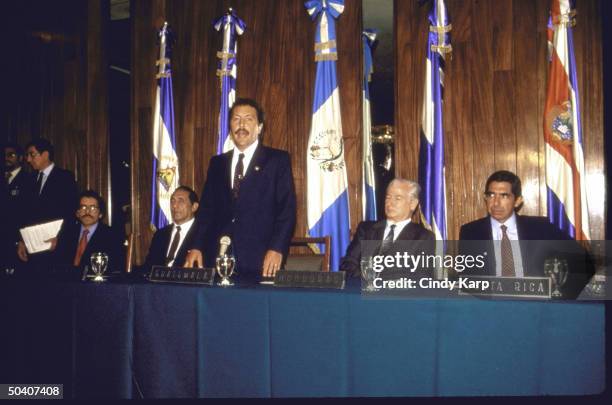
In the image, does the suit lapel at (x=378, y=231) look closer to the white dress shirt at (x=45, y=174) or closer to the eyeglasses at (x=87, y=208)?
the eyeglasses at (x=87, y=208)

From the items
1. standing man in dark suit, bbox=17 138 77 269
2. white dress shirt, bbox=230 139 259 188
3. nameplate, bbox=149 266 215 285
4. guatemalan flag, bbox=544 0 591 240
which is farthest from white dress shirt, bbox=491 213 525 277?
standing man in dark suit, bbox=17 138 77 269

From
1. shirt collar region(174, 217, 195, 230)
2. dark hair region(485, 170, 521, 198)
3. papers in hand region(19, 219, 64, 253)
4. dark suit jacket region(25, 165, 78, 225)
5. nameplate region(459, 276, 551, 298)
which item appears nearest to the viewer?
nameplate region(459, 276, 551, 298)

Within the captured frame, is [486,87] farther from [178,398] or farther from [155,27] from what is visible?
[178,398]

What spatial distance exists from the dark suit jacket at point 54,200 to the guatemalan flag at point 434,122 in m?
2.82

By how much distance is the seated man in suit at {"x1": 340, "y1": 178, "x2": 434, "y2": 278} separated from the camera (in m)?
2.68

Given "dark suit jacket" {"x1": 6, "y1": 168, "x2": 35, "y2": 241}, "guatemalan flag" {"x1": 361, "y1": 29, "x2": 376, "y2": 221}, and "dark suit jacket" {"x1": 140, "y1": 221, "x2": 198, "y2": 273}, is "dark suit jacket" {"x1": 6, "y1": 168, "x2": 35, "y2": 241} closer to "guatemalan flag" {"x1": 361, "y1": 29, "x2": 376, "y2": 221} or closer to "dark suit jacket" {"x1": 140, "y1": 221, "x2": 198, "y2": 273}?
"dark suit jacket" {"x1": 140, "y1": 221, "x2": 198, "y2": 273}

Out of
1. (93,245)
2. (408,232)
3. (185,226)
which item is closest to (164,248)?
(185,226)

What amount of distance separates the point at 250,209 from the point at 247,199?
0.05 metres

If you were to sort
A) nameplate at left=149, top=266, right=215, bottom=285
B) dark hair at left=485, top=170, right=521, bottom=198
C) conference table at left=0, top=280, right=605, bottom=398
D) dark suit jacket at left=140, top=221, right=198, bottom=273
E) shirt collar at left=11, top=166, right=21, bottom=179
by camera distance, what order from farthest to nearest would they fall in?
shirt collar at left=11, top=166, right=21, bottom=179 → dark suit jacket at left=140, top=221, right=198, bottom=273 → dark hair at left=485, top=170, right=521, bottom=198 → nameplate at left=149, top=266, right=215, bottom=285 → conference table at left=0, top=280, right=605, bottom=398

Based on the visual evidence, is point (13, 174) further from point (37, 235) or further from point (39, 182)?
point (37, 235)

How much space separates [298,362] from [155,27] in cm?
424

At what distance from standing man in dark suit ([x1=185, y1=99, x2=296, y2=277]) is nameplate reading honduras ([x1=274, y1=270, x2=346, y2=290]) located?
2.21ft

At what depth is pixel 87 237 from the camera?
12.1ft

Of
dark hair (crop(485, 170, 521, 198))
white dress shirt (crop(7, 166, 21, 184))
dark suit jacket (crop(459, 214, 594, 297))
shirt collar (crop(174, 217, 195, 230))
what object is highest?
white dress shirt (crop(7, 166, 21, 184))
